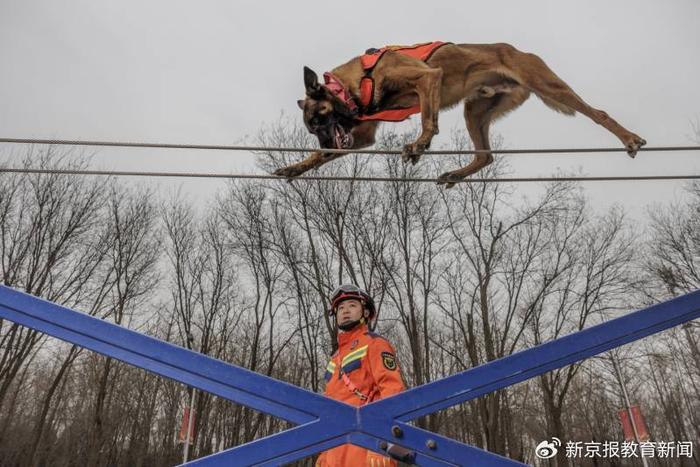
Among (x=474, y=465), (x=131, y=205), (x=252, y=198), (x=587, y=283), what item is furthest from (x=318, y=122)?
(x=587, y=283)

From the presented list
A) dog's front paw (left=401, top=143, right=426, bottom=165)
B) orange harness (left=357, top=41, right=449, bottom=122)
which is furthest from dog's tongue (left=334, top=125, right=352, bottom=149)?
dog's front paw (left=401, top=143, right=426, bottom=165)

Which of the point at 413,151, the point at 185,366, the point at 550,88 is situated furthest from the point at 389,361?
the point at 550,88

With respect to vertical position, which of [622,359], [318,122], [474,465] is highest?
[622,359]

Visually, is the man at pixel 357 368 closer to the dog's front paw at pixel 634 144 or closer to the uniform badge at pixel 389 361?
the uniform badge at pixel 389 361

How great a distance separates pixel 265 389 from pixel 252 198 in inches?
762

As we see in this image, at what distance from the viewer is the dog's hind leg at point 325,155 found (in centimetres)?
459

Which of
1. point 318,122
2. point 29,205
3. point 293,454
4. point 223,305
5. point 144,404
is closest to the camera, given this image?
point 293,454

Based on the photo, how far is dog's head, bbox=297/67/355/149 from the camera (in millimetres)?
4309

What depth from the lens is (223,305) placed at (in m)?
21.9

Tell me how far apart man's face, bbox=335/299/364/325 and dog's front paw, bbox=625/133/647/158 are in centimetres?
302

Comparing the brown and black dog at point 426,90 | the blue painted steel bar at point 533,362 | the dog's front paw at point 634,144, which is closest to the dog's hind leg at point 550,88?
the brown and black dog at point 426,90

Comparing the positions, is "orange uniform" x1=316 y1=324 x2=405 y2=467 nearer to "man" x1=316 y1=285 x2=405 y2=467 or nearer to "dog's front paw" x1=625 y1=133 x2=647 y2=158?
"man" x1=316 y1=285 x2=405 y2=467

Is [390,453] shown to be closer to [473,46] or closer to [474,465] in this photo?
[474,465]

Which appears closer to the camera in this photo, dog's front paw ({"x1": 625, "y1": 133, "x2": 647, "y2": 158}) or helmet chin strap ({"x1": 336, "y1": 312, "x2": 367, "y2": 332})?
helmet chin strap ({"x1": 336, "y1": 312, "x2": 367, "y2": 332})
